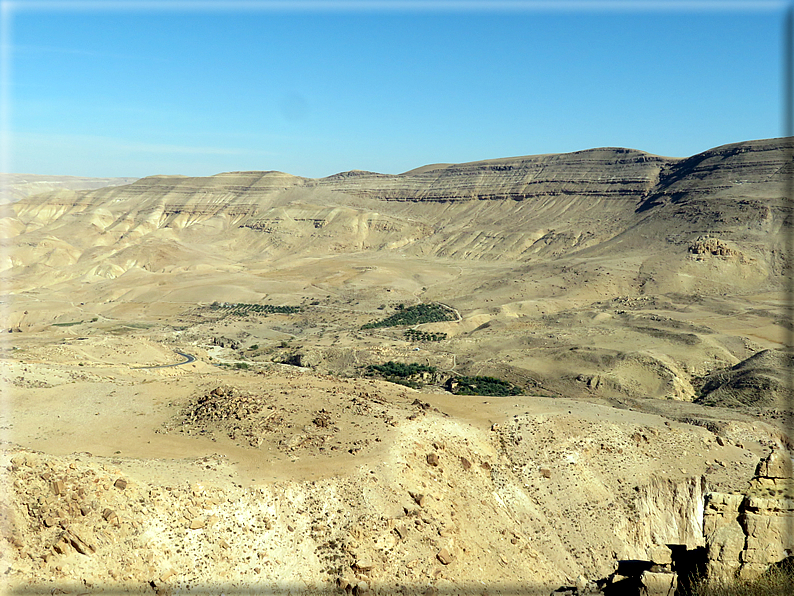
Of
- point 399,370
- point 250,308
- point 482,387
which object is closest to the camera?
point 482,387

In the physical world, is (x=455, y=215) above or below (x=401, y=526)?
above

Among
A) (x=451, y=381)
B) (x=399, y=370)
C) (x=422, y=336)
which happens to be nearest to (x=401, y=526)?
(x=451, y=381)

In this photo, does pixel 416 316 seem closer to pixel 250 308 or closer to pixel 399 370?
pixel 250 308

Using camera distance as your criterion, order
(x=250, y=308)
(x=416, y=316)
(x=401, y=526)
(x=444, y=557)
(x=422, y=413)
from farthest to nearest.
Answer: (x=250, y=308)
(x=416, y=316)
(x=422, y=413)
(x=401, y=526)
(x=444, y=557)

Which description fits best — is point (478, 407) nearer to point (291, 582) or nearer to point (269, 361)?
point (291, 582)

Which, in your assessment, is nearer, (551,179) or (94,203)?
(551,179)

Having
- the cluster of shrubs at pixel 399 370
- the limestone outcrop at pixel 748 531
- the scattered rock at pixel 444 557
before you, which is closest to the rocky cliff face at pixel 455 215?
the cluster of shrubs at pixel 399 370

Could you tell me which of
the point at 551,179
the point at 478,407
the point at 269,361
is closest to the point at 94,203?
the point at 551,179

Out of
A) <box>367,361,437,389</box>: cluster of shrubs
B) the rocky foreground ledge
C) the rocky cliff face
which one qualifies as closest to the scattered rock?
the rocky foreground ledge
